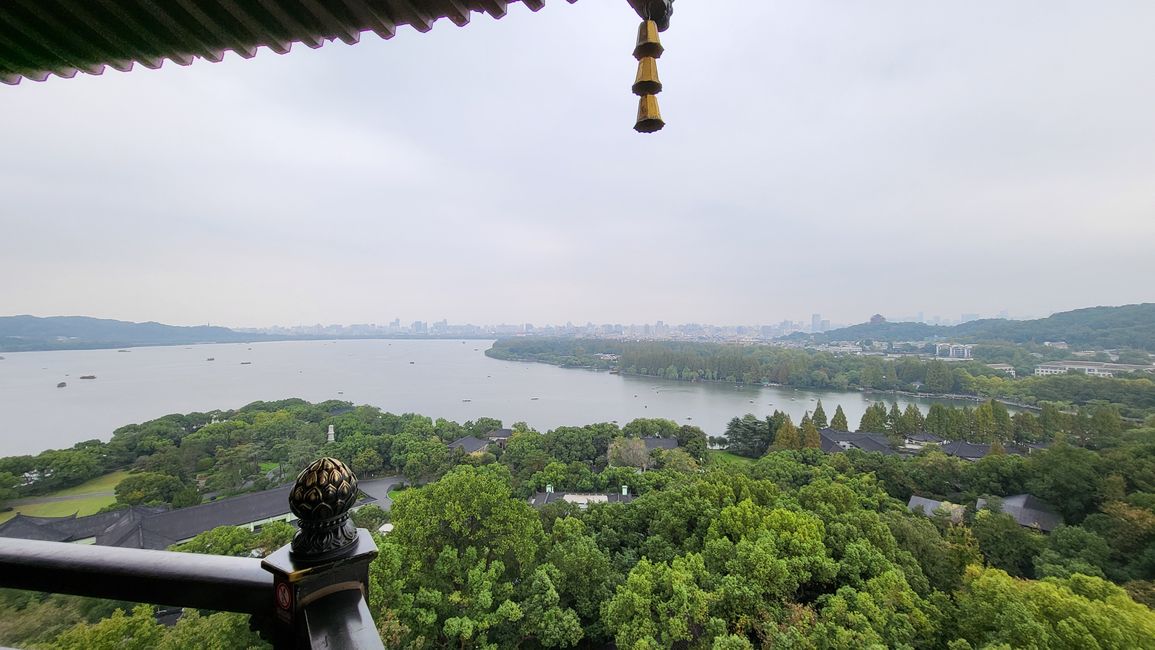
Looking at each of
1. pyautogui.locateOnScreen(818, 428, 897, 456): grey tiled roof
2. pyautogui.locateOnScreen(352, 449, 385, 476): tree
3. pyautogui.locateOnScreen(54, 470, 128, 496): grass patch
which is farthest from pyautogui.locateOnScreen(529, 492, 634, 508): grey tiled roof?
pyautogui.locateOnScreen(54, 470, 128, 496): grass patch

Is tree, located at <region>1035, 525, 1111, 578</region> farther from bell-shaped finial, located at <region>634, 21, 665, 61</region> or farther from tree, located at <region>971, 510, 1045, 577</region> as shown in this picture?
bell-shaped finial, located at <region>634, 21, 665, 61</region>

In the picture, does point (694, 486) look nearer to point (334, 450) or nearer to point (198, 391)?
point (334, 450)

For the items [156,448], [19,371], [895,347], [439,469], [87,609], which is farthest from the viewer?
[895,347]

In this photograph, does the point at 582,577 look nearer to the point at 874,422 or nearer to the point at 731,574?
the point at 731,574

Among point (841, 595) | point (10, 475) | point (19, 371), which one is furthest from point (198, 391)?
point (841, 595)

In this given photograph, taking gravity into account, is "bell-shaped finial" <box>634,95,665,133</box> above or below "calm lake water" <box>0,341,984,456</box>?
above

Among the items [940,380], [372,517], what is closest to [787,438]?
[372,517]

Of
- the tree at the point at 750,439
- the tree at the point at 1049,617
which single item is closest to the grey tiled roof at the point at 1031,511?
the tree at the point at 1049,617
